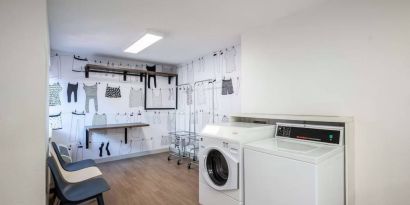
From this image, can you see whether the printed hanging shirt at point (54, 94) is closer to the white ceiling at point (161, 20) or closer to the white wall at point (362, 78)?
the white ceiling at point (161, 20)

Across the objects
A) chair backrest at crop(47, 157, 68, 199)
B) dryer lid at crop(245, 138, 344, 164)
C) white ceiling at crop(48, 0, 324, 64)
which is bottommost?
chair backrest at crop(47, 157, 68, 199)

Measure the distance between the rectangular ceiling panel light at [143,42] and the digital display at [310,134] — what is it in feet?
7.60

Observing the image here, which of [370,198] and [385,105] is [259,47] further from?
[370,198]

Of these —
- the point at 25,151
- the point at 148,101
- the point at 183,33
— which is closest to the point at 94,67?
the point at 148,101

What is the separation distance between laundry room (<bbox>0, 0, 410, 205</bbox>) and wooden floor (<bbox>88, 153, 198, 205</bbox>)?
1.2 inches

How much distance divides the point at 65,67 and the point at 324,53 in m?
4.61

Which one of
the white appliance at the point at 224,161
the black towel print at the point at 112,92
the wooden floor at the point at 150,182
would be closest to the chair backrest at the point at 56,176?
the wooden floor at the point at 150,182

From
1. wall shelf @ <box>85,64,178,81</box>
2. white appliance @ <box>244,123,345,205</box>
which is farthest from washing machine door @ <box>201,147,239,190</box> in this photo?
wall shelf @ <box>85,64,178,81</box>

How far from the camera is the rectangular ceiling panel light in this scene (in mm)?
3168

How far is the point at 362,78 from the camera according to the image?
1926 millimetres

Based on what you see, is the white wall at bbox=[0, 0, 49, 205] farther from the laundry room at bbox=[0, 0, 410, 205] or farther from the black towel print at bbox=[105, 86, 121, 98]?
the black towel print at bbox=[105, 86, 121, 98]

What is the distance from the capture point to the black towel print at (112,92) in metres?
4.59

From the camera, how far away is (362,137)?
1928 millimetres

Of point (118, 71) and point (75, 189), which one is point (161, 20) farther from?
point (118, 71)
